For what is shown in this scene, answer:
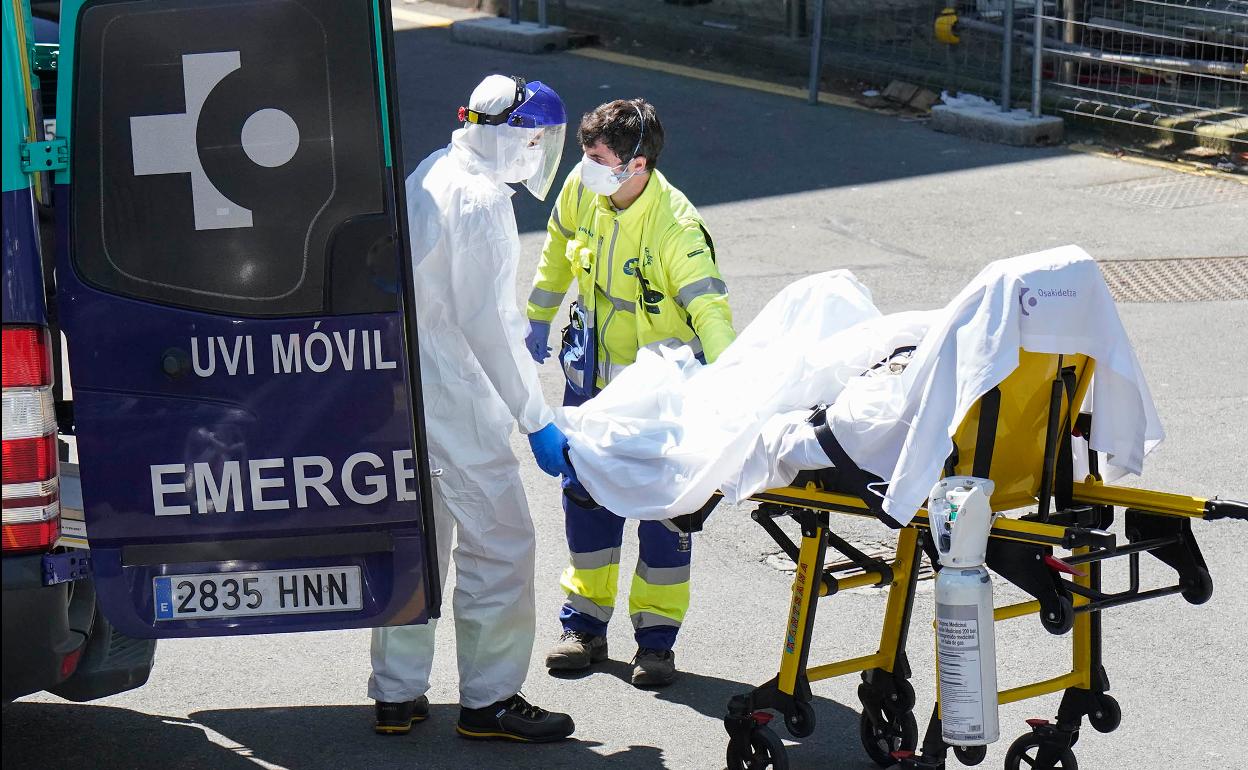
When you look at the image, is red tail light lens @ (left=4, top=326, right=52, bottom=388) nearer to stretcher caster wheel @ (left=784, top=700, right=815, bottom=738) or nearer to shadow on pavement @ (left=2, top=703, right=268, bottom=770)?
shadow on pavement @ (left=2, top=703, right=268, bottom=770)

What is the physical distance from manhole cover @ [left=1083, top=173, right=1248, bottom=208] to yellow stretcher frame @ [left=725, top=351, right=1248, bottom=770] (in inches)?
264

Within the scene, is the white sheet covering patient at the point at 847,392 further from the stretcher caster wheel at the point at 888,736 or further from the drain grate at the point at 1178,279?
the drain grate at the point at 1178,279

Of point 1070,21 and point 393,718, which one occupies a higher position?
point 1070,21

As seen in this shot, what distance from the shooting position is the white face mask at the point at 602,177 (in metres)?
4.95

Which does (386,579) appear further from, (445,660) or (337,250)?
(445,660)

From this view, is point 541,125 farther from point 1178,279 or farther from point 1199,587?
point 1178,279

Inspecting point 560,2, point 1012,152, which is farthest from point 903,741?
point 560,2

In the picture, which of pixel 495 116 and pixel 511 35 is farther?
pixel 511 35

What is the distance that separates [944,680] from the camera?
12.1 ft

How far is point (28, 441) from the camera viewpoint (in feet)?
11.5

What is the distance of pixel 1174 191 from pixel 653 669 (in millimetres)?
7017

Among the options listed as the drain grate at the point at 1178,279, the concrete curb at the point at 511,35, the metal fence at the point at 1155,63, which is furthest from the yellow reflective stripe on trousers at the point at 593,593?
the concrete curb at the point at 511,35

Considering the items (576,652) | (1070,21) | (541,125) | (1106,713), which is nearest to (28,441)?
(541,125)

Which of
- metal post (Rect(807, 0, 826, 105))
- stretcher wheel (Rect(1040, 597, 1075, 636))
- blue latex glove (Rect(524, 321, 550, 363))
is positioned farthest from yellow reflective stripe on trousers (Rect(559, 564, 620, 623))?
metal post (Rect(807, 0, 826, 105))
